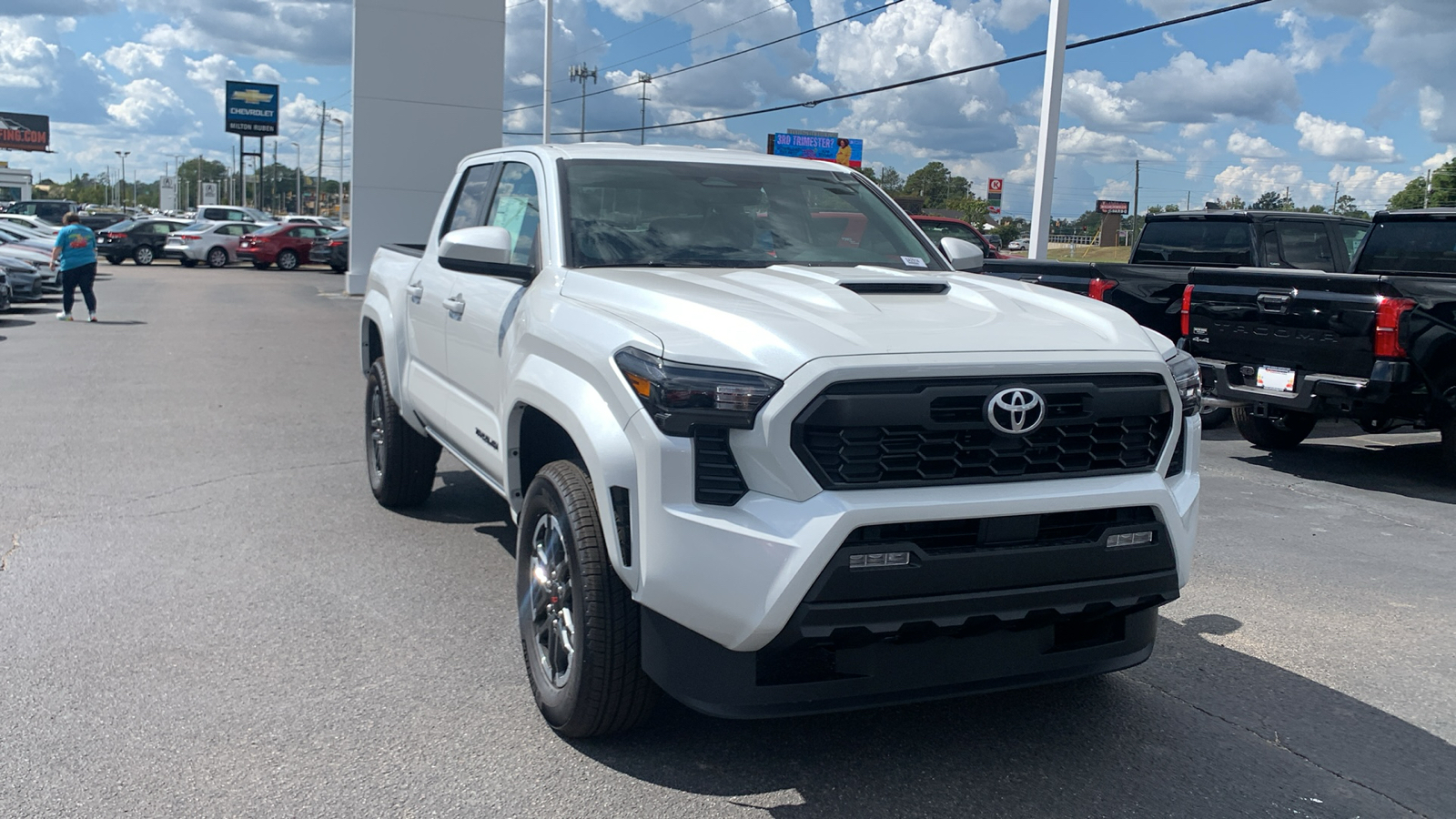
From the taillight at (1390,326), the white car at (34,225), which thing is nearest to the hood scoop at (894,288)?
the taillight at (1390,326)

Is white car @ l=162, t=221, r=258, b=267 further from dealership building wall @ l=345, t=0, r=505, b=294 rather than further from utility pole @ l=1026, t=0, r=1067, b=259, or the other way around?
utility pole @ l=1026, t=0, r=1067, b=259

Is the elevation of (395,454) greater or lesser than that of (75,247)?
lesser

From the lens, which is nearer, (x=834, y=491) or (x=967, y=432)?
(x=834, y=491)

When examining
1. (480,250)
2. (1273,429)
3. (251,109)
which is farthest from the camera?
→ (251,109)

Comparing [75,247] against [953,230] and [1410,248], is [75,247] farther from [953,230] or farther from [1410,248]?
[1410,248]

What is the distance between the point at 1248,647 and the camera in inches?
189

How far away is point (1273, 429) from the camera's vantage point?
390 inches

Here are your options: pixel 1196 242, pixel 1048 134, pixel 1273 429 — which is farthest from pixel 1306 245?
pixel 1048 134

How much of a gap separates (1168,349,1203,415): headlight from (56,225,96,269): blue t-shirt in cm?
1828

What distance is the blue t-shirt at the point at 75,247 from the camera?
1803 centimetres

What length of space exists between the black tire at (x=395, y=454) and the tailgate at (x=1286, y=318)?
235 inches

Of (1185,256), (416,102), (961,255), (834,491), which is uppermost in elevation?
(416,102)

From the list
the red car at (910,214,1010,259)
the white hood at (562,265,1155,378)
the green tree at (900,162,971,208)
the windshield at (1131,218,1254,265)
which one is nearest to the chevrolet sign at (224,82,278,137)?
the green tree at (900,162,971,208)

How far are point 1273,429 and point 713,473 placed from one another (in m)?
8.26
